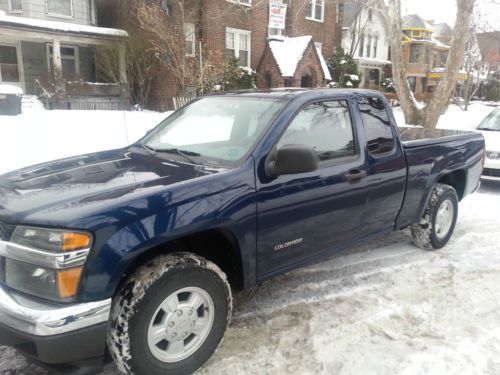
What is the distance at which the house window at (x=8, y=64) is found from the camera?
1944 centimetres

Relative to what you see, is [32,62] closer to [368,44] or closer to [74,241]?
[74,241]

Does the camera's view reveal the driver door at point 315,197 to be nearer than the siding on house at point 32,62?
Yes

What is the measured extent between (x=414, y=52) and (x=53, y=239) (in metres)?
45.7

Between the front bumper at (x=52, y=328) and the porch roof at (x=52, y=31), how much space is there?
18.0m

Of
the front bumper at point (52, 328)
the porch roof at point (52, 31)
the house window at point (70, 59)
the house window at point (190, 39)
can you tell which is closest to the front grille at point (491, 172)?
the front bumper at point (52, 328)

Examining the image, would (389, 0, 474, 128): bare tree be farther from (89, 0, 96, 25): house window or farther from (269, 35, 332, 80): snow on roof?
(89, 0, 96, 25): house window

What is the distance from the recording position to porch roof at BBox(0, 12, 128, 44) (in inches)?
671

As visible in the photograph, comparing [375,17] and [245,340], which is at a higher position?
[375,17]

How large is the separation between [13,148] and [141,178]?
22.1 ft

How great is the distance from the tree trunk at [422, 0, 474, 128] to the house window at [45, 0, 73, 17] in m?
17.1

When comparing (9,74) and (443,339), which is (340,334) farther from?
(9,74)

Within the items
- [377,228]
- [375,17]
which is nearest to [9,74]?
[377,228]

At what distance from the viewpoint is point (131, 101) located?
1966cm

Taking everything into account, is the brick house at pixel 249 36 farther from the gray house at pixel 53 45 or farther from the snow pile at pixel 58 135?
the snow pile at pixel 58 135
